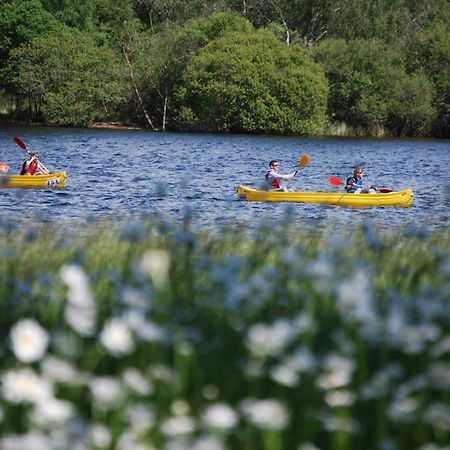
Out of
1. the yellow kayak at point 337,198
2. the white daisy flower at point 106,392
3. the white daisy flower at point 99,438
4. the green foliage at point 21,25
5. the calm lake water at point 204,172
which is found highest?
the green foliage at point 21,25

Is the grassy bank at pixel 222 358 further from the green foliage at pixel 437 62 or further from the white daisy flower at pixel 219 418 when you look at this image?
the green foliage at pixel 437 62

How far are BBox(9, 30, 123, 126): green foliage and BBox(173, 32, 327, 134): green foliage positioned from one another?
19.8ft

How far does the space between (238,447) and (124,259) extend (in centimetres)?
266

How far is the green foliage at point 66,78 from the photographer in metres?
72.2

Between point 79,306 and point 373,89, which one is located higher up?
point 79,306

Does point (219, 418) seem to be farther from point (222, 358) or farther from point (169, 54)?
point (169, 54)

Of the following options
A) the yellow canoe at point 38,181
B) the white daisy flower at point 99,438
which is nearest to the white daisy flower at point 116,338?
the white daisy flower at point 99,438

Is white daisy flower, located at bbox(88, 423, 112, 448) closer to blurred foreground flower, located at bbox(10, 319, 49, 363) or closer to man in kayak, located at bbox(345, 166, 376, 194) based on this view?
blurred foreground flower, located at bbox(10, 319, 49, 363)

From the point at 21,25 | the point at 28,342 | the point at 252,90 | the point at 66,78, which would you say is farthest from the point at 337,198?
the point at 21,25

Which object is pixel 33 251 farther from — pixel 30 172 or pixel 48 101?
pixel 48 101

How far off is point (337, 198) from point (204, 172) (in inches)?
Result: 497

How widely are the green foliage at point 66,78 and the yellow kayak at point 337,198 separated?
48.0 meters

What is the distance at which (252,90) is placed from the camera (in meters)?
70.2

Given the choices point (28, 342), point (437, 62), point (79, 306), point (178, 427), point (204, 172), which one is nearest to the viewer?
point (178, 427)
